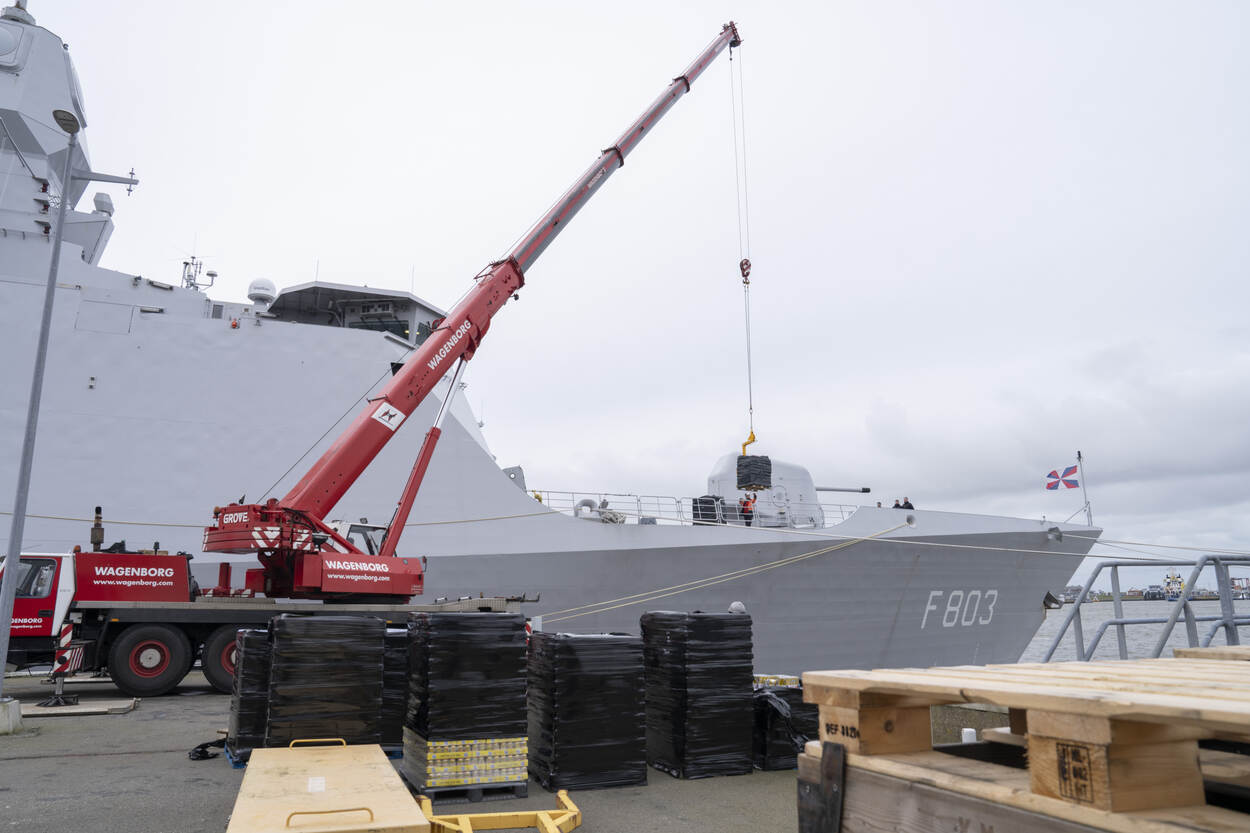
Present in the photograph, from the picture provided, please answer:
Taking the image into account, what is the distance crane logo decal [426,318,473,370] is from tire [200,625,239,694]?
4.66 meters

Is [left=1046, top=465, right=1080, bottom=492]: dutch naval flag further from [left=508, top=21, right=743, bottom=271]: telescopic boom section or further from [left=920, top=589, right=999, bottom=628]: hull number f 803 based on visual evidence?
[left=508, top=21, right=743, bottom=271]: telescopic boom section

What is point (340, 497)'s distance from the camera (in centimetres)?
1063

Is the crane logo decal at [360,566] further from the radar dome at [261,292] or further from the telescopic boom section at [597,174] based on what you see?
the radar dome at [261,292]

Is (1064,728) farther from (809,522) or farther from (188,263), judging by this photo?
(188,263)

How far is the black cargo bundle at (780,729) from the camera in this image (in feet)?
18.4

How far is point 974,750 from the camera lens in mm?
2572

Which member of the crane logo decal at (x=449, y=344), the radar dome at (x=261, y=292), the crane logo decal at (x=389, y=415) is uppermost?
the radar dome at (x=261, y=292)

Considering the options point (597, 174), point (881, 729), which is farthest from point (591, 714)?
point (597, 174)

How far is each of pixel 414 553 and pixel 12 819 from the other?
929 cm

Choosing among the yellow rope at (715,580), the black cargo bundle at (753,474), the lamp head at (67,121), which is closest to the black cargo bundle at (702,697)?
the lamp head at (67,121)

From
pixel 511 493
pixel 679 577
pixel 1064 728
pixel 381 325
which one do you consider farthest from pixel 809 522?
pixel 1064 728

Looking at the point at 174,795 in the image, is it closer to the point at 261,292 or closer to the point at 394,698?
the point at 394,698

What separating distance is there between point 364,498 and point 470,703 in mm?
9964

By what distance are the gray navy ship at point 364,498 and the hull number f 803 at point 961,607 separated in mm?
45
